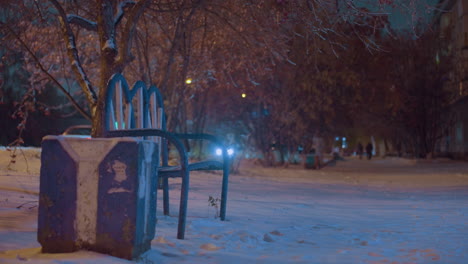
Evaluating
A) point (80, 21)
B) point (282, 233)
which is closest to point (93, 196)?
point (282, 233)

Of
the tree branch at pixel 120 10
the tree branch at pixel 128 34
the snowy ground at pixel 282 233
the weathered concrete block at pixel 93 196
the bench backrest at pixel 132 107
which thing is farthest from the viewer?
the tree branch at pixel 120 10

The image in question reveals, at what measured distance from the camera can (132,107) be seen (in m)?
6.18

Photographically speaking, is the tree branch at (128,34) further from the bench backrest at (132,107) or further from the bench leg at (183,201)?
the bench leg at (183,201)

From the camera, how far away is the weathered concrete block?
3.87 metres

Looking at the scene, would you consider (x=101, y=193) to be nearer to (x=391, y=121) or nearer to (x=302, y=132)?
(x=302, y=132)

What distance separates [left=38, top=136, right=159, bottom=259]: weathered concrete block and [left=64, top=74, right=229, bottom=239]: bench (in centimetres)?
78

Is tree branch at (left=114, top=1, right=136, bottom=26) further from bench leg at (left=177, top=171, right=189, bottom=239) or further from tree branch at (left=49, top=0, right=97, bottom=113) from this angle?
bench leg at (left=177, top=171, right=189, bottom=239)

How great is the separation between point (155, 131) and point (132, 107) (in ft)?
5.37

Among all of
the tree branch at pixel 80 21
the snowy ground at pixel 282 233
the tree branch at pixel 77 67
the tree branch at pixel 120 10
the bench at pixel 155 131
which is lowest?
the snowy ground at pixel 282 233

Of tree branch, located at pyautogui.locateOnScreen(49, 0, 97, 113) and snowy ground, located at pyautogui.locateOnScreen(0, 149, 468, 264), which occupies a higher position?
tree branch, located at pyautogui.locateOnScreen(49, 0, 97, 113)

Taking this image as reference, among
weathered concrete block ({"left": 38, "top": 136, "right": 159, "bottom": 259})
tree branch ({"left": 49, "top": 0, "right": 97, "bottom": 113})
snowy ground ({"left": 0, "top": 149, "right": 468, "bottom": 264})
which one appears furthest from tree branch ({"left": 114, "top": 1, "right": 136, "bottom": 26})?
weathered concrete block ({"left": 38, "top": 136, "right": 159, "bottom": 259})

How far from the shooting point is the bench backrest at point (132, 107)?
5.12m

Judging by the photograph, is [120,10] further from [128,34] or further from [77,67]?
[77,67]

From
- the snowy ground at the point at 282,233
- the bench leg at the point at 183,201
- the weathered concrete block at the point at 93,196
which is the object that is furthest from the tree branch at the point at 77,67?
the weathered concrete block at the point at 93,196
